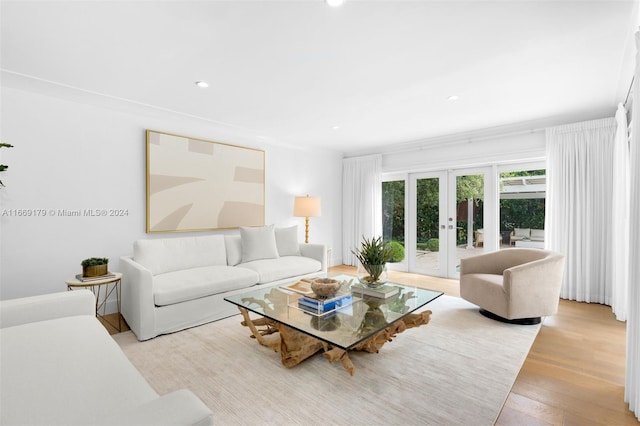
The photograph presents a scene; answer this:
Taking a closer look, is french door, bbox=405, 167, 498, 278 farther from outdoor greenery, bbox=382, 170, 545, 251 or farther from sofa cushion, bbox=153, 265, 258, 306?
sofa cushion, bbox=153, 265, 258, 306

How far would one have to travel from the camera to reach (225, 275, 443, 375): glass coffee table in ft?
6.23

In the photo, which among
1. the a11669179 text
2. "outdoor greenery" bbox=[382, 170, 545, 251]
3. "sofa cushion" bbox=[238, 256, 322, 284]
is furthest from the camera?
"outdoor greenery" bbox=[382, 170, 545, 251]

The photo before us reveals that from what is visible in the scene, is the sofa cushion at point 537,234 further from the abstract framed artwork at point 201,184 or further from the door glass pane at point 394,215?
the abstract framed artwork at point 201,184

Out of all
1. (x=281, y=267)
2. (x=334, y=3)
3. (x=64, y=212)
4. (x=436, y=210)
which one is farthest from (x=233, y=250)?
(x=436, y=210)

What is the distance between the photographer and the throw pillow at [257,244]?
13.3 ft

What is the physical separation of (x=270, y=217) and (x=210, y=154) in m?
1.40

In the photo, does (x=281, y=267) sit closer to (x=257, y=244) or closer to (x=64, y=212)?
(x=257, y=244)

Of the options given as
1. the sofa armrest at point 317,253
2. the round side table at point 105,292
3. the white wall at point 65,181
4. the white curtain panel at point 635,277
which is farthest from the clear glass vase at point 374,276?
the white wall at point 65,181

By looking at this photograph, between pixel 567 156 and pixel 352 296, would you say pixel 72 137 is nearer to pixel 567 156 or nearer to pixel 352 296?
pixel 352 296

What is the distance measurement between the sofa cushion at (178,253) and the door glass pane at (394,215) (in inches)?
126

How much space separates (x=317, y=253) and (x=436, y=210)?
7.57 ft

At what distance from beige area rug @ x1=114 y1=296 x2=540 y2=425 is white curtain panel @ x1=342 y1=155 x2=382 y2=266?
3137 millimetres

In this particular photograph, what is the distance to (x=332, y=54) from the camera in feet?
7.72

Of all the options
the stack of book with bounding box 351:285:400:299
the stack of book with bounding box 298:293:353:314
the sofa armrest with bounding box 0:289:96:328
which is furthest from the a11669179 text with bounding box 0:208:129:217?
the stack of book with bounding box 351:285:400:299
